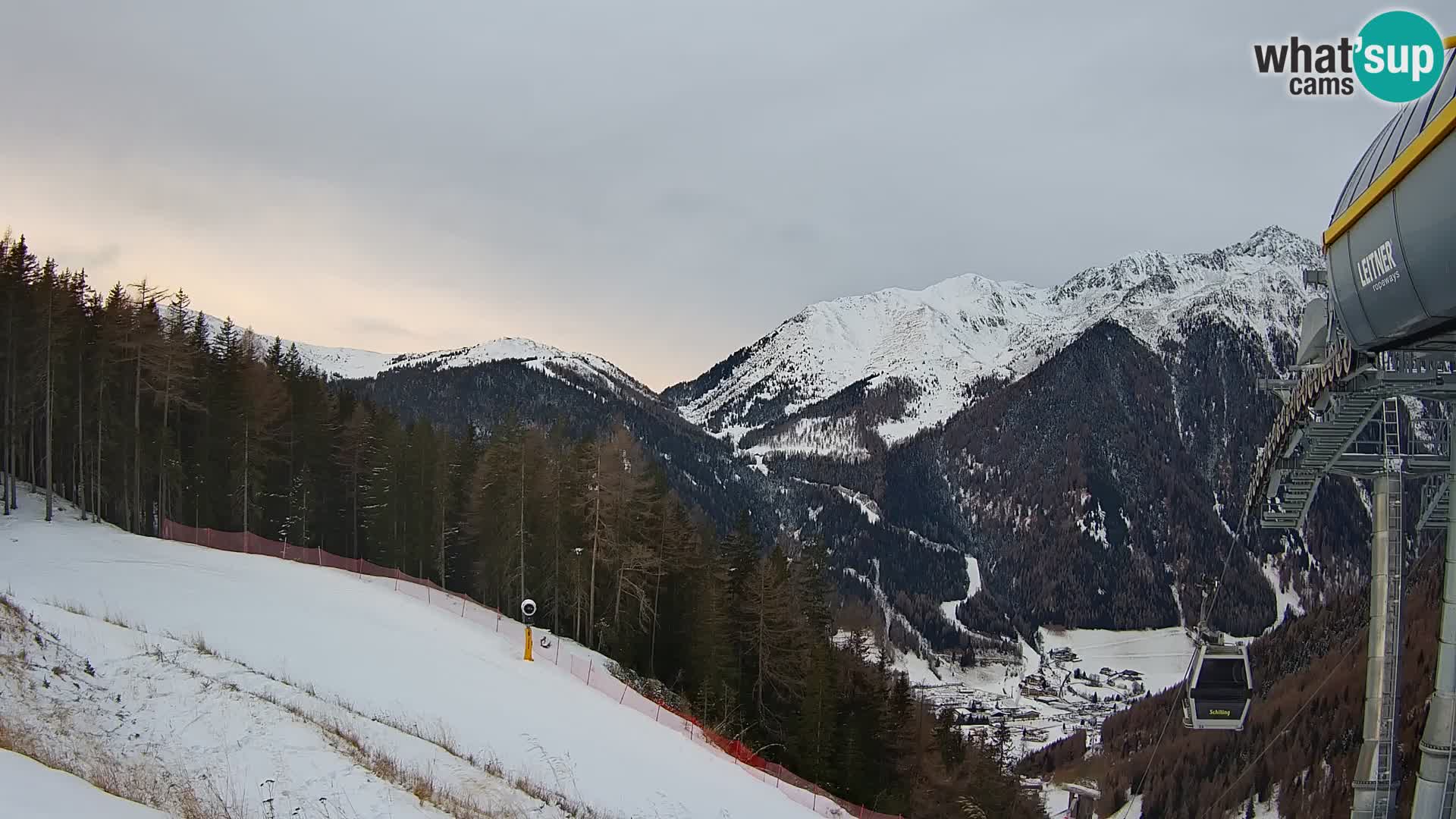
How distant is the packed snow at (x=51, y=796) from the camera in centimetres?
679

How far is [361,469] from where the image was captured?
152ft

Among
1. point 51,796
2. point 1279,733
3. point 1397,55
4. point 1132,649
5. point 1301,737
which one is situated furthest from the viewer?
point 1132,649

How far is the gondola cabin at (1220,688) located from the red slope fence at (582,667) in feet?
26.6

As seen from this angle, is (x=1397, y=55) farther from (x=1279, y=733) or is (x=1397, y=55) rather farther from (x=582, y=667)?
(x=1279, y=733)

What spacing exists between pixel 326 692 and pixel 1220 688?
52.6 feet

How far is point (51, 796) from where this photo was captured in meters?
7.16

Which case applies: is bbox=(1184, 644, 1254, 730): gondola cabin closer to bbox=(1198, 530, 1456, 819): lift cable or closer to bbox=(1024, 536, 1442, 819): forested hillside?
bbox=(1024, 536, 1442, 819): forested hillside

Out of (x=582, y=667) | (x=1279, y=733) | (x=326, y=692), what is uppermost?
(x=326, y=692)

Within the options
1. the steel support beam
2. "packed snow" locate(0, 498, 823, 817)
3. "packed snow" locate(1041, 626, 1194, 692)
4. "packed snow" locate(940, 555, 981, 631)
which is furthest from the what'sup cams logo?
"packed snow" locate(940, 555, 981, 631)

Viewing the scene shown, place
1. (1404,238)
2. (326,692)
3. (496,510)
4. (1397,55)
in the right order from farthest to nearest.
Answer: (496,510) < (326,692) < (1397,55) < (1404,238)

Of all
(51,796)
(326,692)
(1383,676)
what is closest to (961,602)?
(1383,676)

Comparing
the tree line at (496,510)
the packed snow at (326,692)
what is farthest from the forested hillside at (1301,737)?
the packed snow at (326,692)

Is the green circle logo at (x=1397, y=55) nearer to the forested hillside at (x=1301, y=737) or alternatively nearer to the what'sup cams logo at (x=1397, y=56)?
the what'sup cams logo at (x=1397, y=56)

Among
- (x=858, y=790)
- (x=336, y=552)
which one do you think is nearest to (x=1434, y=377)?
(x=858, y=790)
